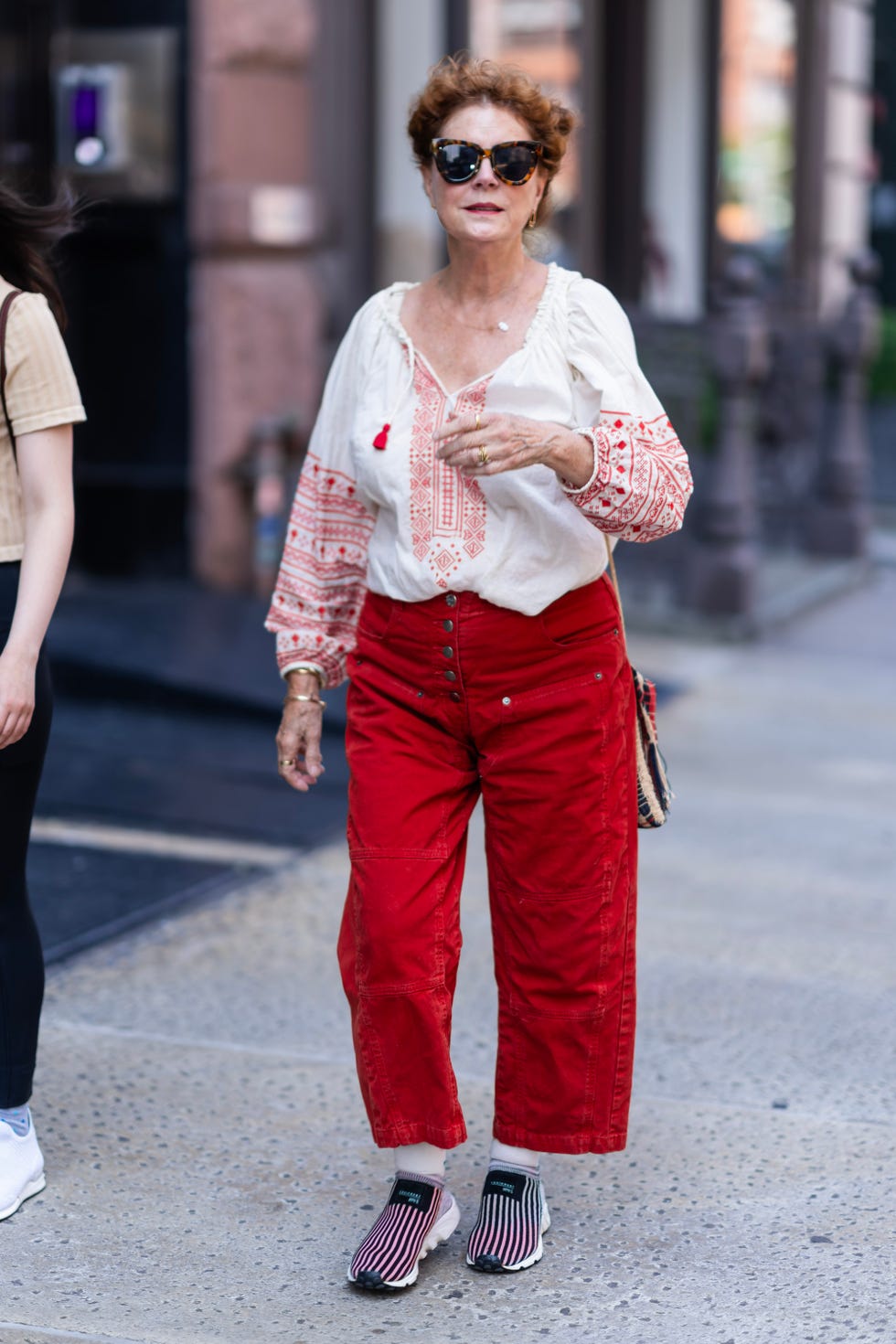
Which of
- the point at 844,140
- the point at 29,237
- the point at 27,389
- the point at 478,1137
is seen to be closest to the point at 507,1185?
the point at 478,1137

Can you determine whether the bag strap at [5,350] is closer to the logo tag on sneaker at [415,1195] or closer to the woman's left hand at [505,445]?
the woman's left hand at [505,445]

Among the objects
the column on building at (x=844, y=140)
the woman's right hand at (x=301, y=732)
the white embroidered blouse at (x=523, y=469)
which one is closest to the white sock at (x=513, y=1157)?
the woman's right hand at (x=301, y=732)

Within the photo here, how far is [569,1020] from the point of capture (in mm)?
3266

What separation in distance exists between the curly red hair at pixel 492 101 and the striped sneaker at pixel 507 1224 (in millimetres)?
1649

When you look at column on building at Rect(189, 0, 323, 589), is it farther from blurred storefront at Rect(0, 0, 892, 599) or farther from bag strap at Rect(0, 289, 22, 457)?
bag strap at Rect(0, 289, 22, 457)

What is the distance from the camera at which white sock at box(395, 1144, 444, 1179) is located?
3.29m

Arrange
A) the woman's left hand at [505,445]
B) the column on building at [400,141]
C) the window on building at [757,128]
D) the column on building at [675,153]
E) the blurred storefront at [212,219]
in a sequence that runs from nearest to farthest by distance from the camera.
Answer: the woman's left hand at [505,445] < the blurred storefront at [212,219] < the column on building at [400,141] < the column on building at [675,153] < the window on building at [757,128]

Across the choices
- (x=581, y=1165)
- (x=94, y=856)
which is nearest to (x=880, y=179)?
(x=94, y=856)

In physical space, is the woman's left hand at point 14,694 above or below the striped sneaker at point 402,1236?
above

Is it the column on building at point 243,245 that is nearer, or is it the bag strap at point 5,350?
the bag strap at point 5,350

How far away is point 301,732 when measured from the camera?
3379 millimetres

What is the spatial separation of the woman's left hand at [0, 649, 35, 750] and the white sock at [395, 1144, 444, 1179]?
920 millimetres

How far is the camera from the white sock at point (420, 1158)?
3289mm

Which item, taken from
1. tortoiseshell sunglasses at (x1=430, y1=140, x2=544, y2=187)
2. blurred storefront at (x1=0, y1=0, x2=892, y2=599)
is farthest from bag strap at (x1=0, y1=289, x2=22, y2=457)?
blurred storefront at (x1=0, y1=0, x2=892, y2=599)
